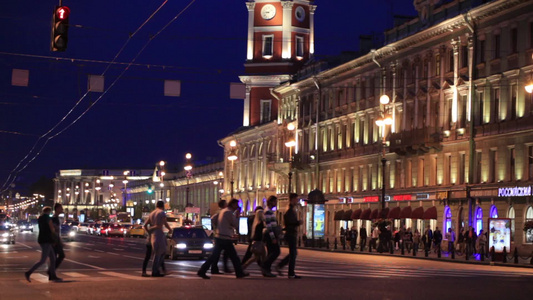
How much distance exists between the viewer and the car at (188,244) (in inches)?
1565

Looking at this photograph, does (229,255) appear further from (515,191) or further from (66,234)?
(66,234)

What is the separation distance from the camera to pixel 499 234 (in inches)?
1748

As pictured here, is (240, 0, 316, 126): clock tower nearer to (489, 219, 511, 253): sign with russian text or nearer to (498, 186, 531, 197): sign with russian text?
(498, 186, 531, 197): sign with russian text

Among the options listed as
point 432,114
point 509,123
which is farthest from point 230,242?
point 432,114

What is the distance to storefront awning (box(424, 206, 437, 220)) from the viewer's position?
210ft

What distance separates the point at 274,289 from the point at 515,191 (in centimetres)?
3811

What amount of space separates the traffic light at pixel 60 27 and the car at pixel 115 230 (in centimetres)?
7899

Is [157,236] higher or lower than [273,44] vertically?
lower

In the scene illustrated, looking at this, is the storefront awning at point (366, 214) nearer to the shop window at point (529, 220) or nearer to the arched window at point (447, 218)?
the arched window at point (447, 218)

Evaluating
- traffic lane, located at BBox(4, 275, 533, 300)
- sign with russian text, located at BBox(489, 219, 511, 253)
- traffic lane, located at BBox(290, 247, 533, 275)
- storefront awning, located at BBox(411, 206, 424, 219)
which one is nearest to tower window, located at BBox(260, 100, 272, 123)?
storefront awning, located at BBox(411, 206, 424, 219)

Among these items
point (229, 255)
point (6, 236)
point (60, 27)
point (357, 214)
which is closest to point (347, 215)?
point (357, 214)

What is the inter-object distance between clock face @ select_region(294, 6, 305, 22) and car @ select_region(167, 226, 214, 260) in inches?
2961

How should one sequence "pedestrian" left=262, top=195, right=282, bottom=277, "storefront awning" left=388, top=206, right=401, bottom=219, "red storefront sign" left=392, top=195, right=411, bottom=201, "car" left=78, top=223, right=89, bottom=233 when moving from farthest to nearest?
"car" left=78, top=223, right=89, bottom=233, "red storefront sign" left=392, top=195, right=411, bottom=201, "storefront awning" left=388, top=206, right=401, bottom=219, "pedestrian" left=262, top=195, right=282, bottom=277

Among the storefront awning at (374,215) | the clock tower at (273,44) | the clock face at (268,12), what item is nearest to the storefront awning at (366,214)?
the storefront awning at (374,215)
